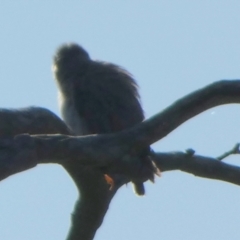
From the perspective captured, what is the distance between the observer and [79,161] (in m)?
4.29

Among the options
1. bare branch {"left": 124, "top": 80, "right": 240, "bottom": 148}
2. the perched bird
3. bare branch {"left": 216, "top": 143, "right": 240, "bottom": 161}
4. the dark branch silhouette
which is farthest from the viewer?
the perched bird

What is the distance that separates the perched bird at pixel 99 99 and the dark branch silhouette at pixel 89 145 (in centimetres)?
229

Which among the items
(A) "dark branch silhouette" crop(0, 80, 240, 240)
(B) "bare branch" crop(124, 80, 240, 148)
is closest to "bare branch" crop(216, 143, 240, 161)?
(A) "dark branch silhouette" crop(0, 80, 240, 240)

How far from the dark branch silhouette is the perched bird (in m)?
2.29

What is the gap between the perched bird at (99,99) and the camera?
8.05 meters

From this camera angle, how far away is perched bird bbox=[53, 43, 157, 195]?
805cm

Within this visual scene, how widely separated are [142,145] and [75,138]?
0.43 m

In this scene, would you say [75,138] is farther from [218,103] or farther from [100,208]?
[100,208]

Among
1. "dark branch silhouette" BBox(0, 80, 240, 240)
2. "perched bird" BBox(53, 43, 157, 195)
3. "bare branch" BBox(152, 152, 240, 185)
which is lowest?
"dark branch silhouette" BBox(0, 80, 240, 240)

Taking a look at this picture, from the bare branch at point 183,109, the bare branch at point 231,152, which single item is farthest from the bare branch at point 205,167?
the bare branch at point 183,109

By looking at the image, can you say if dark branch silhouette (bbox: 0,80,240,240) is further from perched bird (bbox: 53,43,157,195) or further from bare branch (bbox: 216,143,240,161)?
perched bird (bbox: 53,43,157,195)

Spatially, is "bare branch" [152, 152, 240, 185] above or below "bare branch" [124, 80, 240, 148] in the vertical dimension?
above

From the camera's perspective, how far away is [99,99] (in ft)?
27.4

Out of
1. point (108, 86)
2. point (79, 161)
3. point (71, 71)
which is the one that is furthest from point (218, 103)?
point (71, 71)
